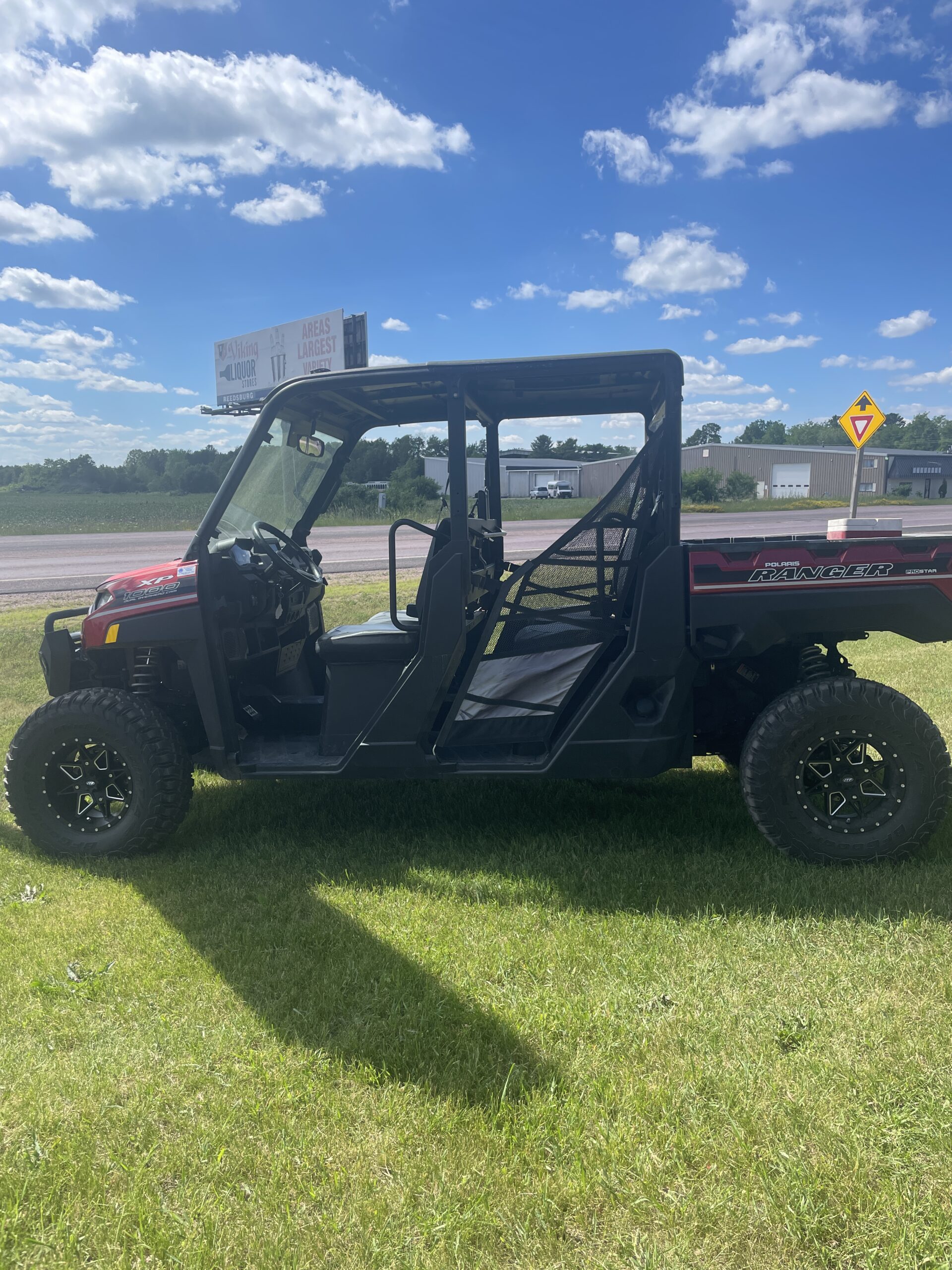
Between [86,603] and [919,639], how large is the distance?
10.6 meters

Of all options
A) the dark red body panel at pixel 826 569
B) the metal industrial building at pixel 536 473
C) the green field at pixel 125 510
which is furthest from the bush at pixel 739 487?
the dark red body panel at pixel 826 569

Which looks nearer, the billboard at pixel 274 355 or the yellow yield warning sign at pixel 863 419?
the yellow yield warning sign at pixel 863 419

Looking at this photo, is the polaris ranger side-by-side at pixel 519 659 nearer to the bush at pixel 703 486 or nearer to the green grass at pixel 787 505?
the green grass at pixel 787 505

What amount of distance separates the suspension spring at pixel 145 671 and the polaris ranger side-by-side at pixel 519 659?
0.01 m

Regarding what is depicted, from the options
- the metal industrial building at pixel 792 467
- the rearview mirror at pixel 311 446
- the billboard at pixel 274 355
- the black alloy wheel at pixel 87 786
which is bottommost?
the black alloy wheel at pixel 87 786

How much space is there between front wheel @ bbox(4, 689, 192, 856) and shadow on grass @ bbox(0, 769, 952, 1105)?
7.3 inches

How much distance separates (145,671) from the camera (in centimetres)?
402

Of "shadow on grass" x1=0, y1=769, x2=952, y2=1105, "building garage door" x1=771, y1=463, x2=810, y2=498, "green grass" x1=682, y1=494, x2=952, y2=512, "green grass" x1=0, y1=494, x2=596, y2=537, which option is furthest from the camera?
"building garage door" x1=771, y1=463, x2=810, y2=498

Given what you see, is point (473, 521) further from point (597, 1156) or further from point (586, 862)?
point (597, 1156)

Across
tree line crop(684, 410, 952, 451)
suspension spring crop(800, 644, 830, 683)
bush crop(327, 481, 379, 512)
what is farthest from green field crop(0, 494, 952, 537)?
tree line crop(684, 410, 952, 451)

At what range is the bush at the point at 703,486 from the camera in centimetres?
3516

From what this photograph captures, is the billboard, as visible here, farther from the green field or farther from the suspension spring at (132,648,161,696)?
the suspension spring at (132,648,161,696)

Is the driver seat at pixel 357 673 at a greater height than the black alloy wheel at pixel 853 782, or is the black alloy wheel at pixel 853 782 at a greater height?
the driver seat at pixel 357 673

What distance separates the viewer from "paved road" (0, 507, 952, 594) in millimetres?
14469
